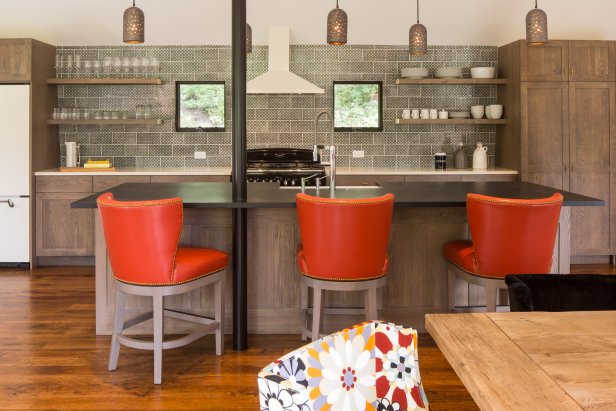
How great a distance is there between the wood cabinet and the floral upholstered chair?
207 inches

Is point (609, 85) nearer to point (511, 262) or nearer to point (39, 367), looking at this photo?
point (511, 262)

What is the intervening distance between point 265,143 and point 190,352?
11.4ft

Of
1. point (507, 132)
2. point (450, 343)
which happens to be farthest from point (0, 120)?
point (450, 343)

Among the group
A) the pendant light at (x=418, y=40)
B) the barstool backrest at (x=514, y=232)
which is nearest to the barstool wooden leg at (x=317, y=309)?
the barstool backrest at (x=514, y=232)

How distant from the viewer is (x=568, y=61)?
6.27 m

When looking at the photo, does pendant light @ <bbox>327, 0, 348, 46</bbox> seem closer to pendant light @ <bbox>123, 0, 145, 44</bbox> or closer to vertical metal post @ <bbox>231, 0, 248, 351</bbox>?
vertical metal post @ <bbox>231, 0, 248, 351</bbox>

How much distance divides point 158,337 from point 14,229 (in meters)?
3.52

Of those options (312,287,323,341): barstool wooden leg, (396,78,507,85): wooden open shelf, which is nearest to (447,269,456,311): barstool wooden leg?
(312,287,323,341): barstool wooden leg

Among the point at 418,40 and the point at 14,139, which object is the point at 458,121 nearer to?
the point at 418,40

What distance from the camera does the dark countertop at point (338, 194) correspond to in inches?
145

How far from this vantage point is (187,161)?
22.9 feet

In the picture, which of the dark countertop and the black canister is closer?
the dark countertop

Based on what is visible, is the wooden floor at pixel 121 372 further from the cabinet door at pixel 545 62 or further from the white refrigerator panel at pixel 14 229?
the cabinet door at pixel 545 62

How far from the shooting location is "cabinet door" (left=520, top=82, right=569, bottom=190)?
6.29m
